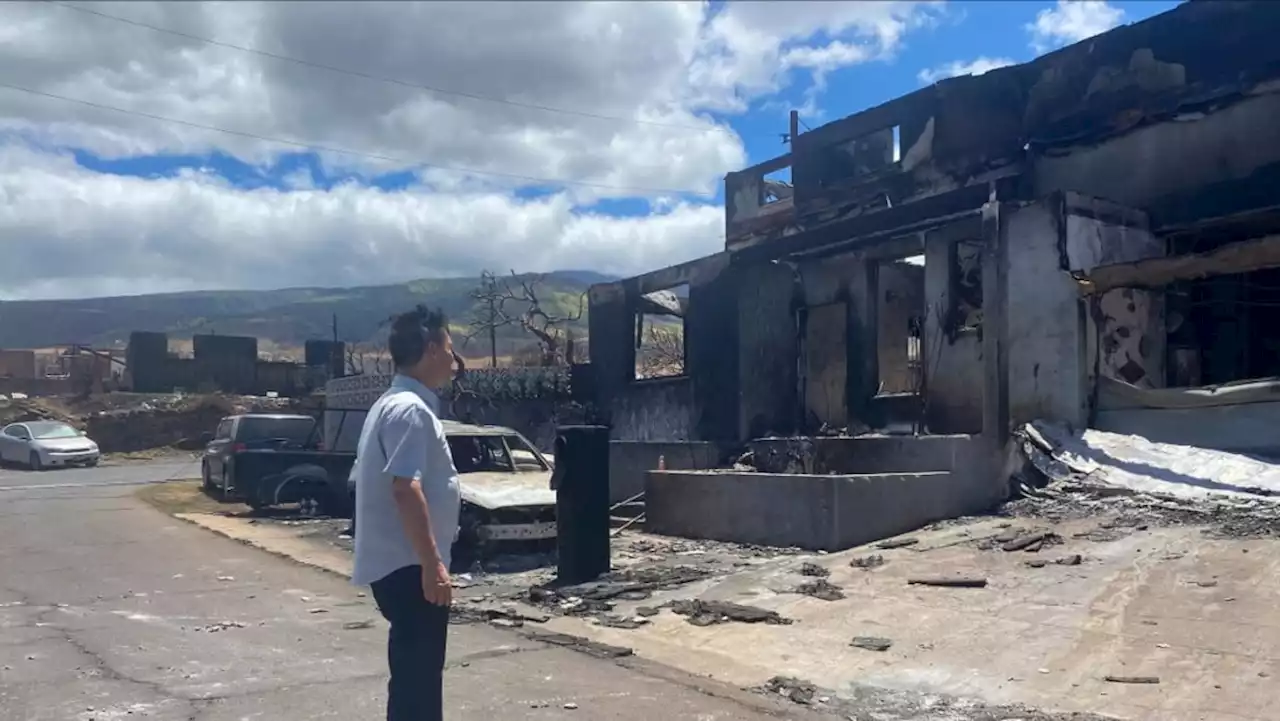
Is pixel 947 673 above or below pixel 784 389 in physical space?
below

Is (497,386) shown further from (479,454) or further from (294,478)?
(479,454)

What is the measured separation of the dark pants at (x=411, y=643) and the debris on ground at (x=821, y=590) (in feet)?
17.5

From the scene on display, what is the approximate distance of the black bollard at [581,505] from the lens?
33.0 ft

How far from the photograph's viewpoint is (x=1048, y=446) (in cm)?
1184

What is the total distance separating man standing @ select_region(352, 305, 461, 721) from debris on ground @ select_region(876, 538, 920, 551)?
7267mm

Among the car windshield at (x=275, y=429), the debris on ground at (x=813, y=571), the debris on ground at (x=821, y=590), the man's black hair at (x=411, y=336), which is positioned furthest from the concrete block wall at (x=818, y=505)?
the car windshield at (x=275, y=429)

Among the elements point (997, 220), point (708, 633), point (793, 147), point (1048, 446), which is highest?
point (793, 147)

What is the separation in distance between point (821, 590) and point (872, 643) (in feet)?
5.23

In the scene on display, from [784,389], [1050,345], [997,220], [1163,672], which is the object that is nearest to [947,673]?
[1163,672]

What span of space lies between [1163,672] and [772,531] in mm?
5903

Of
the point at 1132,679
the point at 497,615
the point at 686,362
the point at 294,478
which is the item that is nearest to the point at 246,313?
the point at 686,362

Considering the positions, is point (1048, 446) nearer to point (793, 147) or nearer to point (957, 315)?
point (957, 315)

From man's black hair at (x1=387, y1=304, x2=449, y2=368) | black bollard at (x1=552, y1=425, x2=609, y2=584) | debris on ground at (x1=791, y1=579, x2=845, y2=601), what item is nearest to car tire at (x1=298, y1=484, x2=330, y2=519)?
black bollard at (x1=552, y1=425, x2=609, y2=584)

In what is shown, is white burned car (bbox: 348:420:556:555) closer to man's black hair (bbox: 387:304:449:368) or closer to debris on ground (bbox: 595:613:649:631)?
debris on ground (bbox: 595:613:649:631)
